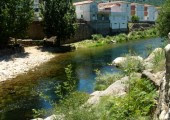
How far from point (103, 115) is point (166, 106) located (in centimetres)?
260

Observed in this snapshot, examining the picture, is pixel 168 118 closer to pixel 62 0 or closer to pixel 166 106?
pixel 166 106

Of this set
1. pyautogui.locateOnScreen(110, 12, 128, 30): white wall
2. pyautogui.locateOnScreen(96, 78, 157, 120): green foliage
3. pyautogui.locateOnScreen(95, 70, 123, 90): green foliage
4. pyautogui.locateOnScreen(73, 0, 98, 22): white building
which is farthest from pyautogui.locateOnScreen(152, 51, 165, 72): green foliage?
pyautogui.locateOnScreen(110, 12, 128, 30): white wall

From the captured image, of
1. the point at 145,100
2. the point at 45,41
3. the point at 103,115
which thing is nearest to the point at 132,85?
the point at 145,100

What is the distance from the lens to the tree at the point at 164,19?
35.5 m

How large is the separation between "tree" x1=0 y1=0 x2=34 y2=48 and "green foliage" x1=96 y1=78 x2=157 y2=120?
31168mm

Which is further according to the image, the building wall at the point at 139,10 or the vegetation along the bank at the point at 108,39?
the building wall at the point at 139,10

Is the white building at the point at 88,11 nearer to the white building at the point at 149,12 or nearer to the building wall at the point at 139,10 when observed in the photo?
the building wall at the point at 139,10

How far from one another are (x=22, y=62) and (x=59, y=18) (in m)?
14.3

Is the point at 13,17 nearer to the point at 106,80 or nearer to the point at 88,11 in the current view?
the point at 106,80

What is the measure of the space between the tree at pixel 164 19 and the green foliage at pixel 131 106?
25.4 metres

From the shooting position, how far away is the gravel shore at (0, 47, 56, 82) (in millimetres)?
31184

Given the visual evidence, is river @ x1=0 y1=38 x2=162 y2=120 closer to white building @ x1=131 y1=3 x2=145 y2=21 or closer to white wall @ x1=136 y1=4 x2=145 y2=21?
white building @ x1=131 y1=3 x2=145 y2=21

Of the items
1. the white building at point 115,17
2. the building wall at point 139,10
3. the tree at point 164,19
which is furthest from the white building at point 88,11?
the tree at point 164,19

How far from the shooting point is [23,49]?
44062mm
